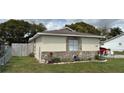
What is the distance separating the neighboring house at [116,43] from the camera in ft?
25.0

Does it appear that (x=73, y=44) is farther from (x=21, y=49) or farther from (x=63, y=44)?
(x=21, y=49)

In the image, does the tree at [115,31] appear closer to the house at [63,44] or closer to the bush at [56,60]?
the house at [63,44]

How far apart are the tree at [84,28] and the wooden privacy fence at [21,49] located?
165cm

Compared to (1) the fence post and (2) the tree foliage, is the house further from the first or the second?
(1) the fence post

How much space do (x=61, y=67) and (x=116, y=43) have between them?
6.24ft

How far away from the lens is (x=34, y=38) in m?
7.90

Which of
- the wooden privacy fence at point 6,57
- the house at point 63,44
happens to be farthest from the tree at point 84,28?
the wooden privacy fence at point 6,57

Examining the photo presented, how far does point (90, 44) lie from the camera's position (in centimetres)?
875

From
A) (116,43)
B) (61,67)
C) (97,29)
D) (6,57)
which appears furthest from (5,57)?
(116,43)

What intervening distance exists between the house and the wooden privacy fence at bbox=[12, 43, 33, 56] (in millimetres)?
175

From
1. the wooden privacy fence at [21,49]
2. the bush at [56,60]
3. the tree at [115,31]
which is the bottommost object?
the bush at [56,60]
